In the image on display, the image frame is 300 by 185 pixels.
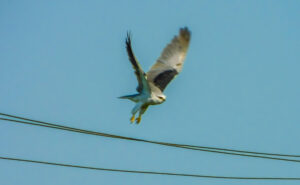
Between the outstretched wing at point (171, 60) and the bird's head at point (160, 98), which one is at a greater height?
the outstretched wing at point (171, 60)

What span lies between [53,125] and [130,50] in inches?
125

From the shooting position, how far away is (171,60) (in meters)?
12.1

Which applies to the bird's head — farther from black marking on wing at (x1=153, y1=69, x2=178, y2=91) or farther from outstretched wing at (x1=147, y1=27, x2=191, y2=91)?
outstretched wing at (x1=147, y1=27, x2=191, y2=91)

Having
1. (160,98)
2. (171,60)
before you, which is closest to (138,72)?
(160,98)

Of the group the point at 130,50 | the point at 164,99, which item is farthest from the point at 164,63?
the point at 130,50

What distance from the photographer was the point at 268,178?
290 inches

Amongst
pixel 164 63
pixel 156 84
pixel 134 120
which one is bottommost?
pixel 134 120

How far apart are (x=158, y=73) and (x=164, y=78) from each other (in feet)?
0.70

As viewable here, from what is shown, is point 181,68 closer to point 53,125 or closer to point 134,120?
point 134,120

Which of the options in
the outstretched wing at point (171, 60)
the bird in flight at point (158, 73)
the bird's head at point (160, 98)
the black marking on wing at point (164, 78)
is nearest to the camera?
the bird in flight at point (158, 73)

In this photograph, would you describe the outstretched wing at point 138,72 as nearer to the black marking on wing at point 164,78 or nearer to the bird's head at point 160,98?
the bird's head at point 160,98

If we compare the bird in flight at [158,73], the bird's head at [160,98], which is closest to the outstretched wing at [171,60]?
the bird in flight at [158,73]

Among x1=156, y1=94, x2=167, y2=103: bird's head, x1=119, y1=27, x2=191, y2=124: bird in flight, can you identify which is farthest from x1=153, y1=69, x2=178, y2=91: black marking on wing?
x1=156, y1=94, x2=167, y2=103: bird's head

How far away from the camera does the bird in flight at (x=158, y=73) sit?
31.7 ft
